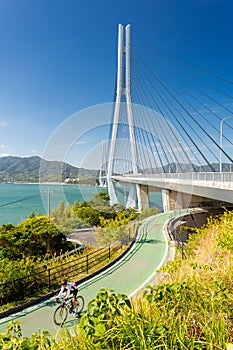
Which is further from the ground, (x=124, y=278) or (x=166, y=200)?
(x=166, y=200)

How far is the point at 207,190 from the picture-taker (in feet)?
39.9

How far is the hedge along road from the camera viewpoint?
5.36m

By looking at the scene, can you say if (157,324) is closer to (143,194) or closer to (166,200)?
(166,200)

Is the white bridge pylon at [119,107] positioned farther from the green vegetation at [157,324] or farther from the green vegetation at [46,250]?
the green vegetation at [157,324]

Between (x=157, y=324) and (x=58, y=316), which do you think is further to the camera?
(x=58, y=316)

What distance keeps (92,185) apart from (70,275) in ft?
39.0

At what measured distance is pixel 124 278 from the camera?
300 inches

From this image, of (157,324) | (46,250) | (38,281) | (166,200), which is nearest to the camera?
(157,324)

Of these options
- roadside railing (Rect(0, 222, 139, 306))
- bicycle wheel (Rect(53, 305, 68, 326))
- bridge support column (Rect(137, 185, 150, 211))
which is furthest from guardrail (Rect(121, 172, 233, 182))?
bridge support column (Rect(137, 185, 150, 211))

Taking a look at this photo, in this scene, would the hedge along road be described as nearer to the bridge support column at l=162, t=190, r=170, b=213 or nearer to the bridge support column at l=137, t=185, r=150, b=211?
the bridge support column at l=162, t=190, r=170, b=213

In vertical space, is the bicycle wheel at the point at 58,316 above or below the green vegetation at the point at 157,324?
below

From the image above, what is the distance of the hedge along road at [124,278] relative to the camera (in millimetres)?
5359

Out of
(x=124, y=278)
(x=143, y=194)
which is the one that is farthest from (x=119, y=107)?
(x=124, y=278)

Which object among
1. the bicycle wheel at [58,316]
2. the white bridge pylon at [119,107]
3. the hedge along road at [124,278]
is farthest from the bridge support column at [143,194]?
the bicycle wheel at [58,316]
